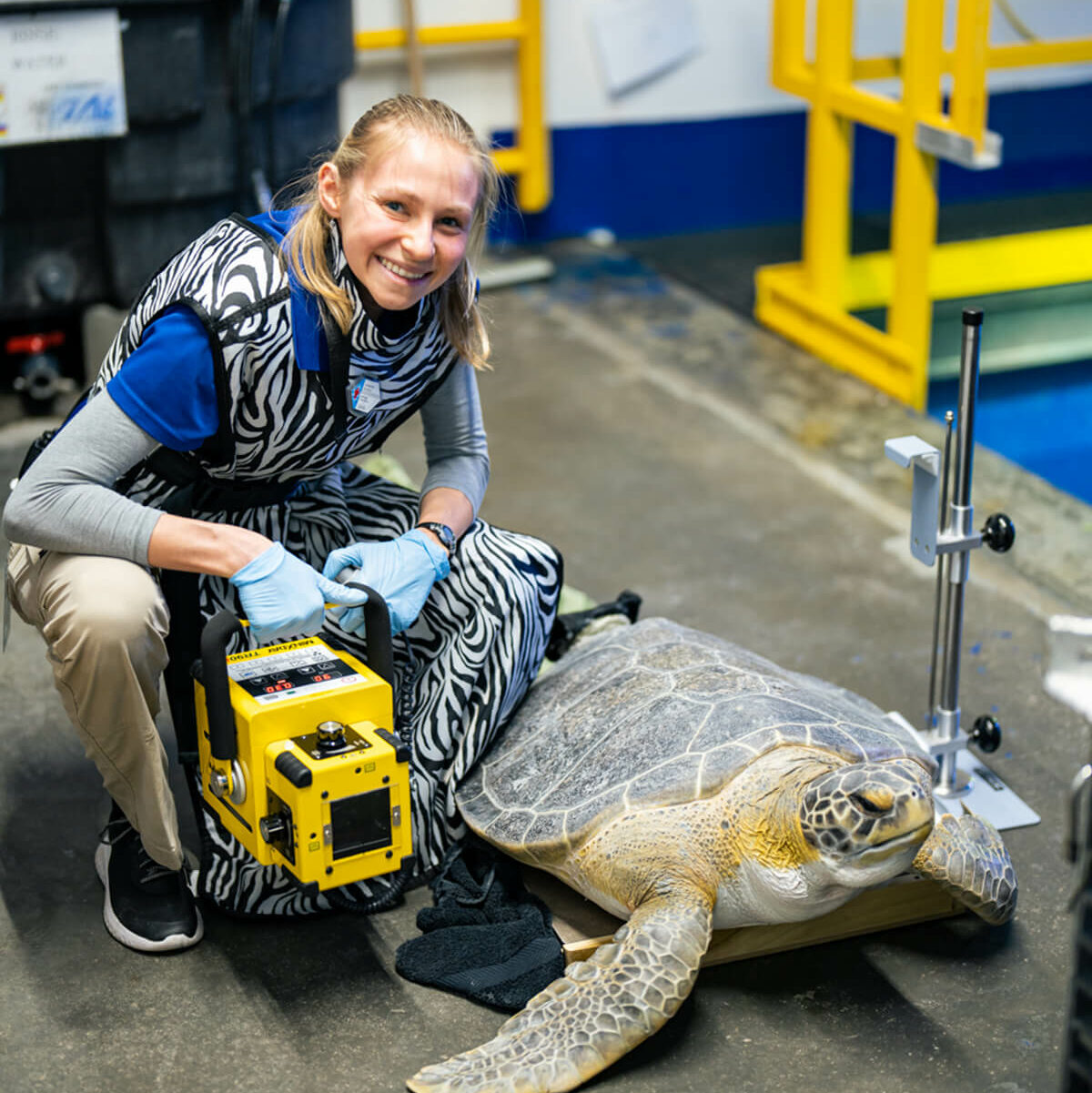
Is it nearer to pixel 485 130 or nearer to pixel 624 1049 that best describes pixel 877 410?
pixel 485 130

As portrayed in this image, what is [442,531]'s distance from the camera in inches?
83.8

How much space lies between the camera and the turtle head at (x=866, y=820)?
1721 mm

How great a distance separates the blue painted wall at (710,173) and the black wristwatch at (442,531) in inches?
125

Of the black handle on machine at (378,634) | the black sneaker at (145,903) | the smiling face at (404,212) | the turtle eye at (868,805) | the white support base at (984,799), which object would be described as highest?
the smiling face at (404,212)

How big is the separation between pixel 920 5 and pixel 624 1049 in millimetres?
2778

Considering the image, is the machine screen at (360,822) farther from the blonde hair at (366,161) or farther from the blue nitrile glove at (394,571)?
the blonde hair at (366,161)

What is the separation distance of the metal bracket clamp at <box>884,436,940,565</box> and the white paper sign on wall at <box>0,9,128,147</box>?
2205 millimetres

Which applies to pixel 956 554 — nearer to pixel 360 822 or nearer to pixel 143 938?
pixel 360 822

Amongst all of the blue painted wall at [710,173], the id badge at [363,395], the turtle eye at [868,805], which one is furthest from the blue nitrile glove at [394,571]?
the blue painted wall at [710,173]

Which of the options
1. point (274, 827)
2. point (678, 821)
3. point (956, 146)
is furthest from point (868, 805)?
point (956, 146)

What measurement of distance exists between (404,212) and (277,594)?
49 centimetres

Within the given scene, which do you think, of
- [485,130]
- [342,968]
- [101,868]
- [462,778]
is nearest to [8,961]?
[101,868]

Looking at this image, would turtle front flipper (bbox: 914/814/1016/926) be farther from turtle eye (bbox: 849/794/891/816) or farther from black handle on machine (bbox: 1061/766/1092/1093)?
black handle on machine (bbox: 1061/766/1092/1093)

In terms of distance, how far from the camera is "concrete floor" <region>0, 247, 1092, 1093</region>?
1.80m
